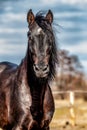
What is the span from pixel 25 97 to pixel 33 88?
7.4 inches

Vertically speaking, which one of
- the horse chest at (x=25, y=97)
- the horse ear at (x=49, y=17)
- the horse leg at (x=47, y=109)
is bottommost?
the horse leg at (x=47, y=109)

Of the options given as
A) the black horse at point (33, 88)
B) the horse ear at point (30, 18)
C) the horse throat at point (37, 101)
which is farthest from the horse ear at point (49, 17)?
the horse throat at point (37, 101)

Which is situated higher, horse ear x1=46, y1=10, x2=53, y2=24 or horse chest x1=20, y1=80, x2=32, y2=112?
horse ear x1=46, y1=10, x2=53, y2=24

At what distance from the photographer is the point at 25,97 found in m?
6.96

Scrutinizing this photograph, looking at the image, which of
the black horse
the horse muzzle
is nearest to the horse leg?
the black horse

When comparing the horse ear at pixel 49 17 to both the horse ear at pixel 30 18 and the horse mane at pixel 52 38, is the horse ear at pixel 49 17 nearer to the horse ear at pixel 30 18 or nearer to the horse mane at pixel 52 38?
the horse mane at pixel 52 38

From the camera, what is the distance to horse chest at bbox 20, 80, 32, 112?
6.93 m

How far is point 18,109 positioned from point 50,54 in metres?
1.06

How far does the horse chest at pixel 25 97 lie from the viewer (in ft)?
22.7

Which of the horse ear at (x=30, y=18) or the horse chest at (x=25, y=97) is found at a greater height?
the horse ear at (x=30, y=18)

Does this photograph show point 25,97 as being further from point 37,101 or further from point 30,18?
point 30,18

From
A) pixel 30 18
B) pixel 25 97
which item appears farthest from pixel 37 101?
pixel 30 18

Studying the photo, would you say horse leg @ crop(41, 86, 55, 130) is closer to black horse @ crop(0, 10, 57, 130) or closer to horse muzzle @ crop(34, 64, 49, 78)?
black horse @ crop(0, 10, 57, 130)

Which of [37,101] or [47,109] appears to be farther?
[47,109]
